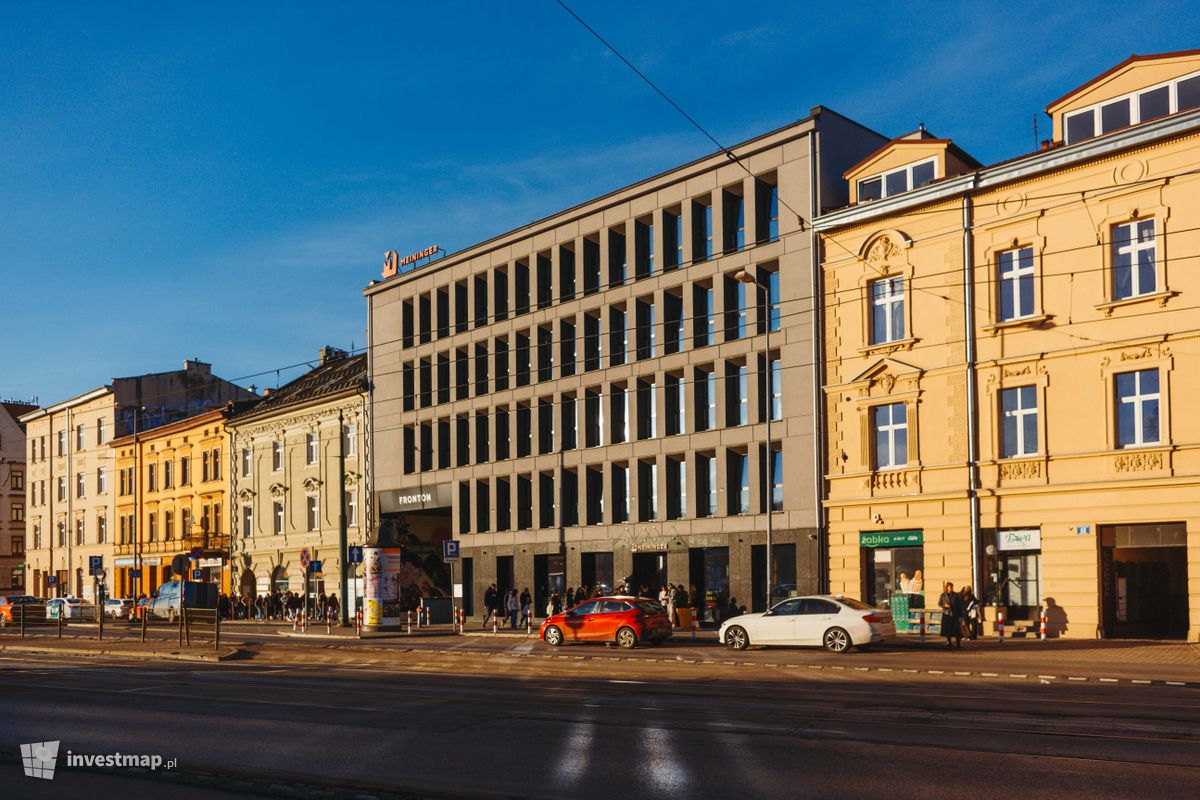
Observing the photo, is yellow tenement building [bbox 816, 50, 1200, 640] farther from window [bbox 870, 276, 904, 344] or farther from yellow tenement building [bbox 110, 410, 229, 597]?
yellow tenement building [bbox 110, 410, 229, 597]

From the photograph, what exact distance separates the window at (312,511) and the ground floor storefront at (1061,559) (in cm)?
3573

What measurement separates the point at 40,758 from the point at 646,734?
22.4 ft

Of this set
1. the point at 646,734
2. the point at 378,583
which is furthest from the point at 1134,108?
the point at 378,583

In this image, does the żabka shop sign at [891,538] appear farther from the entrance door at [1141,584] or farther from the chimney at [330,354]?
the chimney at [330,354]

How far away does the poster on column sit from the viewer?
4416cm

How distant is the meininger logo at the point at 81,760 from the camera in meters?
12.4

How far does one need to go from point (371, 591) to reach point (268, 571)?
25656 mm

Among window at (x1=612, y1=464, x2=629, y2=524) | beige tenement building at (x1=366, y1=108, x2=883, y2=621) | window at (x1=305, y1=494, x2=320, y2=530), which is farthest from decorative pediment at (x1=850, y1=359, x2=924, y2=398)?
window at (x1=305, y1=494, x2=320, y2=530)

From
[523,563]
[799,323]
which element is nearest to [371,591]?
[523,563]

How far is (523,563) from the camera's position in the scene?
5169cm

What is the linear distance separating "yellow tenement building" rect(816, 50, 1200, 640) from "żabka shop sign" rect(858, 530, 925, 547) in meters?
0.05

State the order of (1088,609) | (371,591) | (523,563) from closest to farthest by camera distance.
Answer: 1. (1088,609)
2. (371,591)
3. (523,563)

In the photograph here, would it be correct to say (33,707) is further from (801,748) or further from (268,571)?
(268,571)

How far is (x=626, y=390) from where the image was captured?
158ft
